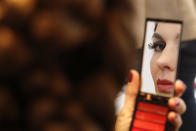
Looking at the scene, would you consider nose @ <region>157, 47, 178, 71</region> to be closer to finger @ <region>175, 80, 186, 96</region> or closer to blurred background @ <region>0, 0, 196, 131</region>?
finger @ <region>175, 80, 186, 96</region>

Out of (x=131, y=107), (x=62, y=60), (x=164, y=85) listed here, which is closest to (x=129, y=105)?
(x=131, y=107)

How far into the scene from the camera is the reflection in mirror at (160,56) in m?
0.37

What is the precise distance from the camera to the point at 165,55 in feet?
1.25

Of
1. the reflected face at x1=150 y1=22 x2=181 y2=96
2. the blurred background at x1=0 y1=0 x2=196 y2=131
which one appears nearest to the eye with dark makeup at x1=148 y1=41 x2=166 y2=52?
the reflected face at x1=150 y1=22 x2=181 y2=96

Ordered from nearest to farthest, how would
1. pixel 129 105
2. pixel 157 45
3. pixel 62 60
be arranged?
1. pixel 62 60
2. pixel 157 45
3. pixel 129 105

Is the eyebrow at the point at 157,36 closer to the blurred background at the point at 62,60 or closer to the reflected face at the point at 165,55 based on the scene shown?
the reflected face at the point at 165,55

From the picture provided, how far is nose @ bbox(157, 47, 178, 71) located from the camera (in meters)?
0.38

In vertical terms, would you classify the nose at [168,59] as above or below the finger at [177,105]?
above

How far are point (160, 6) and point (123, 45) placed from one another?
1.41 feet

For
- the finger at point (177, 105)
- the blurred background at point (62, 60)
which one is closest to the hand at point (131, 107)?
the finger at point (177, 105)

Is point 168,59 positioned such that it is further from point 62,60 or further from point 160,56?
point 62,60

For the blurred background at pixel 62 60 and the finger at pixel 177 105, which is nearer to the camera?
the blurred background at pixel 62 60

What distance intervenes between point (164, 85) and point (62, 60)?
34cm

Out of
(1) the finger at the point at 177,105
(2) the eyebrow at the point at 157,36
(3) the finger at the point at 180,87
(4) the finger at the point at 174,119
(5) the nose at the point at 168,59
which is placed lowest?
(4) the finger at the point at 174,119
